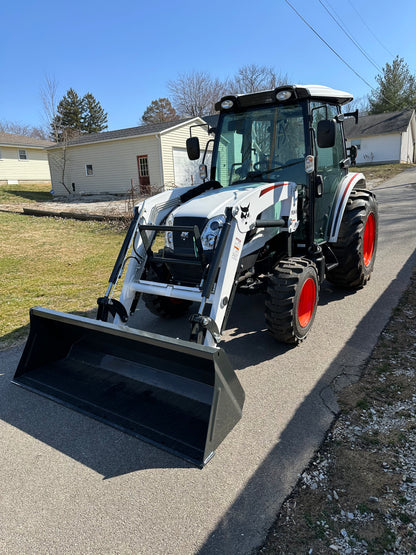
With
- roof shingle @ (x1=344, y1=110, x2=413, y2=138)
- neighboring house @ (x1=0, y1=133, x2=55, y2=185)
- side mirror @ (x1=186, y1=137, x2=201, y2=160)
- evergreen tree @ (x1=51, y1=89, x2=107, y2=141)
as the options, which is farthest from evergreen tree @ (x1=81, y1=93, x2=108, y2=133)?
side mirror @ (x1=186, y1=137, x2=201, y2=160)

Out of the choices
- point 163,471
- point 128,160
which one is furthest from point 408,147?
point 163,471

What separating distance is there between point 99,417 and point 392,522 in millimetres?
2114

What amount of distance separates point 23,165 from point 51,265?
2589cm

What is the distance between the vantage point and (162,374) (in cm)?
352

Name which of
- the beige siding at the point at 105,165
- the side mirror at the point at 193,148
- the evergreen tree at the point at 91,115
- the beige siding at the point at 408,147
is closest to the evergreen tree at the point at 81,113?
the evergreen tree at the point at 91,115

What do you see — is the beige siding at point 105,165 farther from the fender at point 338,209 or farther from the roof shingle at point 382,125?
the roof shingle at point 382,125

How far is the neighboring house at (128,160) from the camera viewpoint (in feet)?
68.5

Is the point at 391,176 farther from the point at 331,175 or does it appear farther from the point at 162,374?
the point at 162,374

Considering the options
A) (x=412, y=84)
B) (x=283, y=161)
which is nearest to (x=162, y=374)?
(x=283, y=161)

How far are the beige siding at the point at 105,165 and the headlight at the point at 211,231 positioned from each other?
16955mm

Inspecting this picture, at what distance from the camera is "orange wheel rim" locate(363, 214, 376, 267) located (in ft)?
21.1

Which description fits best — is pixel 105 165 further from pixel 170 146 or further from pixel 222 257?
pixel 222 257

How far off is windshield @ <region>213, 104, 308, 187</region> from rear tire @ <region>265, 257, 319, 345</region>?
1.21 m

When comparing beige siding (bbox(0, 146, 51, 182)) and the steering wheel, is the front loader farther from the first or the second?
beige siding (bbox(0, 146, 51, 182))
